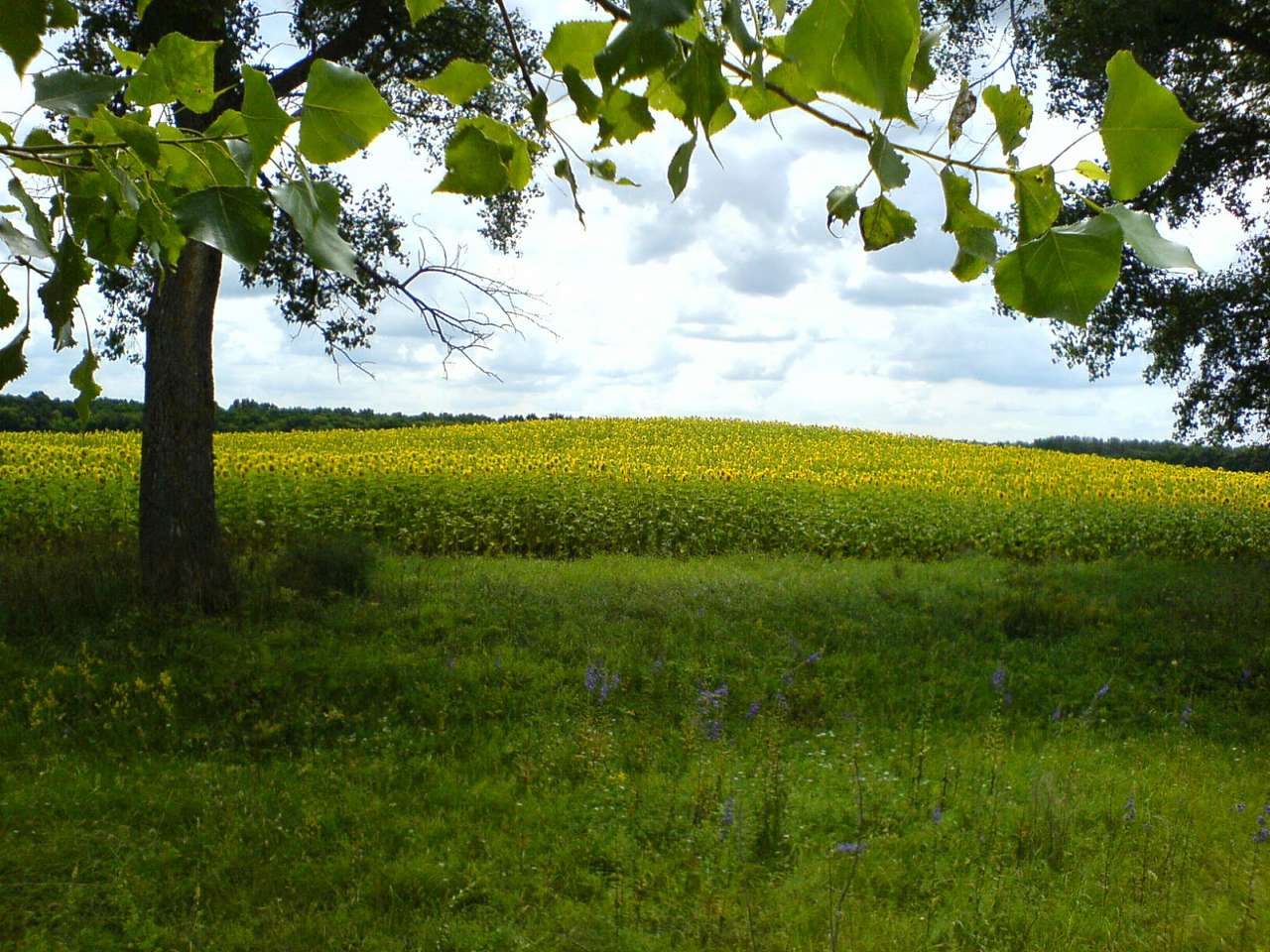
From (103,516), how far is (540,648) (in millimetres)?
6767

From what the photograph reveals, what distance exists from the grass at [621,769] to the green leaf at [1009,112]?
9.71ft

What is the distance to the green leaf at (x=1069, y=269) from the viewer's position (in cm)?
80

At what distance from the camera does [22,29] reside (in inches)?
47.4

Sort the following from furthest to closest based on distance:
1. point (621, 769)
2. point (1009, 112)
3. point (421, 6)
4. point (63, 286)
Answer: point (621, 769) < point (63, 286) < point (421, 6) < point (1009, 112)

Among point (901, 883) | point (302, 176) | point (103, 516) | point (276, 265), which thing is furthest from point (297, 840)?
point (103, 516)

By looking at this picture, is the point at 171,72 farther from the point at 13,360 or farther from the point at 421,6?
the point at 13,360

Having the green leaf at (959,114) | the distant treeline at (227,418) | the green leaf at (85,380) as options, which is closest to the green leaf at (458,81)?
the green leaf at (959,114)

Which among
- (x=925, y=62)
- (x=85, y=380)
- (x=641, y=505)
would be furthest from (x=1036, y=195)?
(x=641, y=505)

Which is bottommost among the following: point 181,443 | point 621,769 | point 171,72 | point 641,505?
point 621,769

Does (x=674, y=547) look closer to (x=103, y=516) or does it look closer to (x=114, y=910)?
(x=103, y=516)

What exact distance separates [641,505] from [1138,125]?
1346 cm

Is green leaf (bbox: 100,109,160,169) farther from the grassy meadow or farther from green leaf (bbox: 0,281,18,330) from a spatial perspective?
the grassy meadow

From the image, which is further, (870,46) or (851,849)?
(851,849)

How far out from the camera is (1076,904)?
417 centimetres
